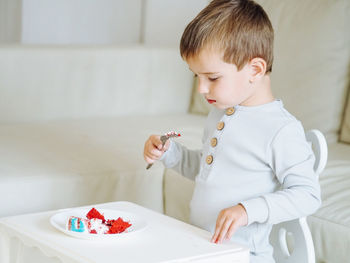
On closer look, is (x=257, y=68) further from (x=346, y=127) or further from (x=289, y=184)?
(x=346, y=127)

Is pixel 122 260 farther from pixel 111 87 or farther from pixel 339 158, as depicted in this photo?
pixel 111 87

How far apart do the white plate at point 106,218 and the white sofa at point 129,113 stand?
1.48ft

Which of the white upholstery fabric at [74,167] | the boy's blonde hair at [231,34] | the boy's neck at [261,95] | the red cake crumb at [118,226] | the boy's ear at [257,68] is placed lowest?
the white upholstery fabric at [74,167]

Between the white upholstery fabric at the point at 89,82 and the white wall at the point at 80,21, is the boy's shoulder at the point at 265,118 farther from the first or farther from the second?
the white wall at the point at 80,21

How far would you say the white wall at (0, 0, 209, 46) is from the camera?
3.16 metres

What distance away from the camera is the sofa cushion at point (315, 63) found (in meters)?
1.99

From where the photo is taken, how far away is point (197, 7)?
9.41 feet

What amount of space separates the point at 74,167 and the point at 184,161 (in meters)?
0.44

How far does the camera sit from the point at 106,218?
119 centimetres

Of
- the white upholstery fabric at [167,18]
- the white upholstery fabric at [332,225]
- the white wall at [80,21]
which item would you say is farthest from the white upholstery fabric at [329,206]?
the white wall at [80,21]

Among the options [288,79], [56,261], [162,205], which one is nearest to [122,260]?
[56,261]

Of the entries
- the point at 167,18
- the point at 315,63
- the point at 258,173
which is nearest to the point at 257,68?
the point at 258,173

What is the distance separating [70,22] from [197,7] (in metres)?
0.72

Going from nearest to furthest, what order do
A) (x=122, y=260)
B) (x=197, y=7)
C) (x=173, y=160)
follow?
(x=122, y=260) < (x=173, y=160) < (x=197, y=7)
